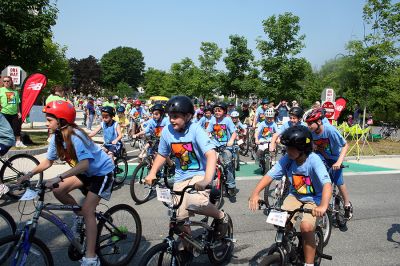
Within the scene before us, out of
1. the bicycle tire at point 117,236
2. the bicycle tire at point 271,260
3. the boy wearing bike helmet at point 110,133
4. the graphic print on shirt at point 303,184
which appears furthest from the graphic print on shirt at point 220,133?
the bicycle tire at point 271,260

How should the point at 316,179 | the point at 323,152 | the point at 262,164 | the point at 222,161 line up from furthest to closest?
the point at 262,164 → the point at 222,161 → the point at 323,152 → the point at 316,179

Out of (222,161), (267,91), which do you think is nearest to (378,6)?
(267,91)

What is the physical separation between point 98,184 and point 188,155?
1014mm

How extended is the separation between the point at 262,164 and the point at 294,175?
6218mm

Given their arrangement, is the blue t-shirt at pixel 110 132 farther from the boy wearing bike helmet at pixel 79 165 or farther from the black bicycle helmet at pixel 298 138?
the black bicycle helmet at pixel 298 138

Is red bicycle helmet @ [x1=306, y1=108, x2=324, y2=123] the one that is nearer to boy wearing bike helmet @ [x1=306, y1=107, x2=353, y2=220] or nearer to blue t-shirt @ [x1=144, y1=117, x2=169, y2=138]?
boy wearing bike helmet @ [x1=306, y1=107, x2=353, y2=220]

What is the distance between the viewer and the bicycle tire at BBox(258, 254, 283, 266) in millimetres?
3443

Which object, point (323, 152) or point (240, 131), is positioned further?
point (240, 131)

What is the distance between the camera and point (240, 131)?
43.3 ft

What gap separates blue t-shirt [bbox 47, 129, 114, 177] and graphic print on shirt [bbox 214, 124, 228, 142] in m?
A: 4.74

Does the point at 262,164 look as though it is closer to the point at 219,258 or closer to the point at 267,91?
the point at 219,258

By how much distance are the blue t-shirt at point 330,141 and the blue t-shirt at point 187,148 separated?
8.66 ft

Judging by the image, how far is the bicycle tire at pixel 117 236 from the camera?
14.1 feet

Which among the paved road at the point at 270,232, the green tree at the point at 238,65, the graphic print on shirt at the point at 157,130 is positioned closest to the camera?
the paved road at the point at 270,232
